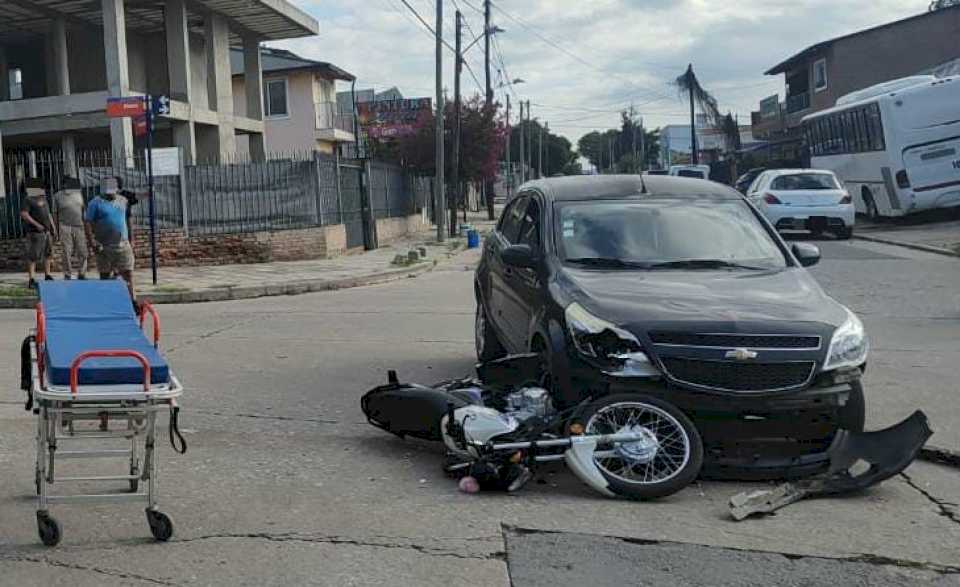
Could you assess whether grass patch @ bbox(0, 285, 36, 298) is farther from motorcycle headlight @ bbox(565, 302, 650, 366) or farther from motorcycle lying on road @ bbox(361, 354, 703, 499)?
motorcycle headlight @ bbox(565, 302, 650, 366)

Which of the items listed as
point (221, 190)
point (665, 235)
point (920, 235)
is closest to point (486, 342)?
point (665, 235)

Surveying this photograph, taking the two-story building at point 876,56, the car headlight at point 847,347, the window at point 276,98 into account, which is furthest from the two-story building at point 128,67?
the two-story building at point 876,56

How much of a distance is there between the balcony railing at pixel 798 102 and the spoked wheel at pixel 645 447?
170 ft

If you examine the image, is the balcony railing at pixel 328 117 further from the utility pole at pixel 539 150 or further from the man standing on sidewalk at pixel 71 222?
the utility pole at pixel 539 150

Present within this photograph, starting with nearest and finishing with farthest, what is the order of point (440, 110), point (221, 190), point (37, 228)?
point (37, 228) < point (221, 190) < point (440, 110)

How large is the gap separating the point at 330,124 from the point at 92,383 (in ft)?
128

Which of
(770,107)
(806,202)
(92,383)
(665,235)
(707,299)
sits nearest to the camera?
(92,383)

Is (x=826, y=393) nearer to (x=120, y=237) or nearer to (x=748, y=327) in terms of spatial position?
(x=748, y=327)

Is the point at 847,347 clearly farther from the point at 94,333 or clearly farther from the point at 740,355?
the point at 94,333

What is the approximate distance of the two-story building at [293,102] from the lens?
136ft

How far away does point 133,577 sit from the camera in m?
4.12

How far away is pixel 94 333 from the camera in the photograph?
4.62 metres

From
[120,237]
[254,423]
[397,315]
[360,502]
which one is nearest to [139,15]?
[120,237]

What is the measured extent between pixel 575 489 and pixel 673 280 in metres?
1.60
